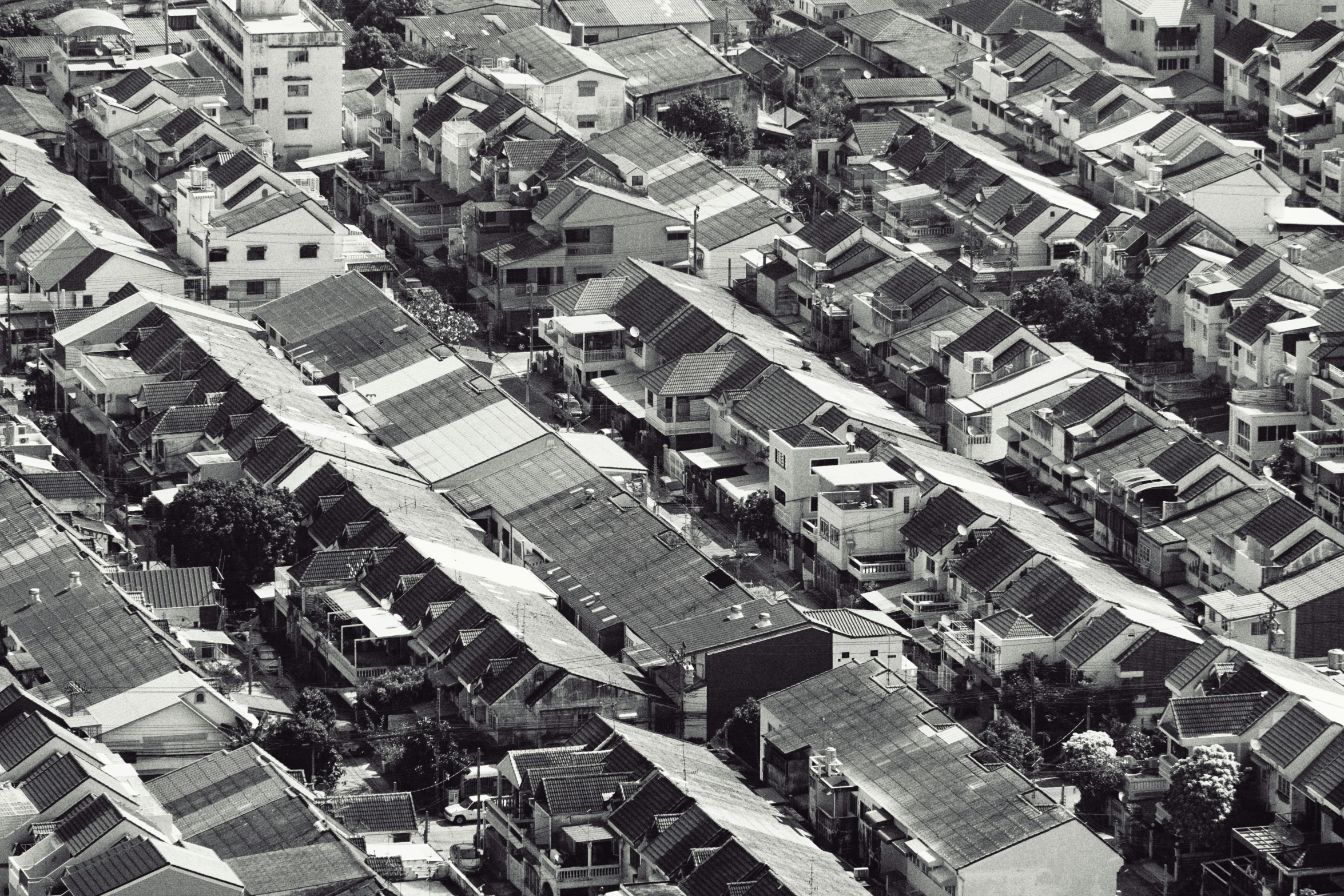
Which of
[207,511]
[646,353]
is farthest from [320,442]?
[646,353]

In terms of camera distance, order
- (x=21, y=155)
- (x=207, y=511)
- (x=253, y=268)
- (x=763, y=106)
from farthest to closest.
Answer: (x=763, y=106) → (x=21, y=155) → (x=253, y=268) → (x=207, y=511)

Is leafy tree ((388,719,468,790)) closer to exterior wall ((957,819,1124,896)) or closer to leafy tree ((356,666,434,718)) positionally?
leafy tree ((356,666,434,718))

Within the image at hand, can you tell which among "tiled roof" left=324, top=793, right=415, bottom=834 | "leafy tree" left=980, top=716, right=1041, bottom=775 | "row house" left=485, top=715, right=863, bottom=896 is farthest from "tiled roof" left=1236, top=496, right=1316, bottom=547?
"tiled roof" left=324, top=793, right=415, bottom=834

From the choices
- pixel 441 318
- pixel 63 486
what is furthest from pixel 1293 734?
pixel 441 318

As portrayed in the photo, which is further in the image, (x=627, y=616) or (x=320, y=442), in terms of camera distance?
(x=320, y=442)

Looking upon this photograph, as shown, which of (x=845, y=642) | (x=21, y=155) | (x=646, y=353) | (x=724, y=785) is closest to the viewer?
(x=724, y=785)

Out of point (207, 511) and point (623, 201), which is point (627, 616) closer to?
point (207, 511)

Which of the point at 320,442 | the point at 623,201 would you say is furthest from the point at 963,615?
the point at 623,201
